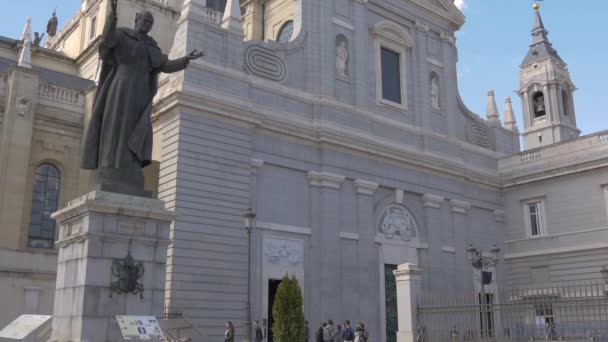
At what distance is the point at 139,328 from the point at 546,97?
51.2m

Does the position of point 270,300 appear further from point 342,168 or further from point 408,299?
point 342,168

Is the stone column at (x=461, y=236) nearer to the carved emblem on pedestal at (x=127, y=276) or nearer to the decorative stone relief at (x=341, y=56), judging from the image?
the decorative stone relief at (x=341, y=56)

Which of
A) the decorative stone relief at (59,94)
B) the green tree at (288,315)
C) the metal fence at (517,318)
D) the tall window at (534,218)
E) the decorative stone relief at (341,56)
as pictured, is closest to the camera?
the green tree at (288,315)

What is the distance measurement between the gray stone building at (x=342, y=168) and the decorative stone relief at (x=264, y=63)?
0.17 feet

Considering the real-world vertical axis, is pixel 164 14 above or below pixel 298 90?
above

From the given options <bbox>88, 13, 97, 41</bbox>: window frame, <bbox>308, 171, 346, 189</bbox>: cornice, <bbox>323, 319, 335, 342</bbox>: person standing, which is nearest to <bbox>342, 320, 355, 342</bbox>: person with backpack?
<bbox>323, 319, 335, 342</bbox>: person standing

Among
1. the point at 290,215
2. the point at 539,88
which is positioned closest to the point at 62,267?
the point at 290,215

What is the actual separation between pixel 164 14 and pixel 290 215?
1644 cm

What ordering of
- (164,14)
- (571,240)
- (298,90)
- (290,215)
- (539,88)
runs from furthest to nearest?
(539,88) → (164,14) → (571,240) → (298,90) → (290,215)

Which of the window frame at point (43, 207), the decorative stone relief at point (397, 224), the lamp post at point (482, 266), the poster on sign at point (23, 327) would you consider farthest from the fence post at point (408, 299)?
the window frame at point (43, 207)

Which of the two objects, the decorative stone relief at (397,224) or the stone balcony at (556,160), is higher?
the stone balcony at (556,160)

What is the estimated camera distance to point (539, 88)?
176ft

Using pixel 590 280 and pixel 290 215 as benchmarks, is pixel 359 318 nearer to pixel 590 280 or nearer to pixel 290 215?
pixel 290 215

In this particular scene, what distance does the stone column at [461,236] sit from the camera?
28047 mm
